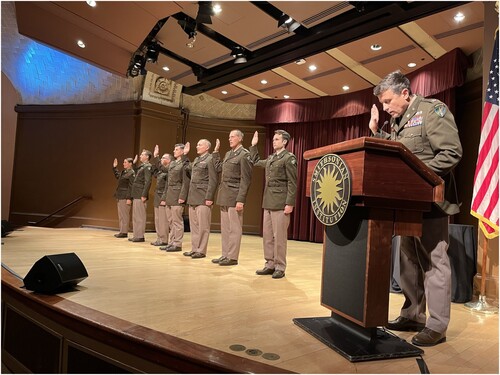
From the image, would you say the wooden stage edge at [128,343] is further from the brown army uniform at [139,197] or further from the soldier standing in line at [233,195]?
the brown army uniform at [139,197]

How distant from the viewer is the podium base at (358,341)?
1508mm

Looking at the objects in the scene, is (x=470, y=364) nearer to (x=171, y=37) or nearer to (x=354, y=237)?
(x=354, y=237)

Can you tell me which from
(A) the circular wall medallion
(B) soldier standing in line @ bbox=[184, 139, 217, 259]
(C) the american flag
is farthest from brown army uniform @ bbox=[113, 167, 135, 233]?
(C) the american flag

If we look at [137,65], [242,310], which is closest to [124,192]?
[137,65]

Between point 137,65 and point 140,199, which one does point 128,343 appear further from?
point 137,65

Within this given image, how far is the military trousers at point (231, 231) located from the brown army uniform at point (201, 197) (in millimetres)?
298

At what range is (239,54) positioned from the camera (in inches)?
246

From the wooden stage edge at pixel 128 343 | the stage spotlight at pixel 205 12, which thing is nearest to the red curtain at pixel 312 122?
the stage spotlight at pixel 205 12

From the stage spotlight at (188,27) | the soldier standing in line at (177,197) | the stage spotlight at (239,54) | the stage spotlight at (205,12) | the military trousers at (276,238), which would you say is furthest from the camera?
the stage spotlight at (239,54)

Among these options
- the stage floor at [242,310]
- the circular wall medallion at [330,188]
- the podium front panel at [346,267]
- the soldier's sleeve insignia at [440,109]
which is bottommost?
the stage floor at [242,310]

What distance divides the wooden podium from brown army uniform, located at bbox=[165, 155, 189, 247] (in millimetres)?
3501

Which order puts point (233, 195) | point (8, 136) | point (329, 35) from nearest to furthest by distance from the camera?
1. point (233, 195)
2. point (329, 35)
3. point (8, 136)

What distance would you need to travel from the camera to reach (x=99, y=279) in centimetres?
293

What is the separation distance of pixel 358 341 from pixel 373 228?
53cm
